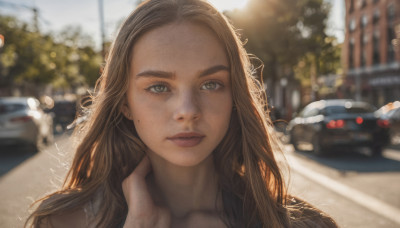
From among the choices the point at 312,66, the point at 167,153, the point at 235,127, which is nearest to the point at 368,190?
the point at 235,127

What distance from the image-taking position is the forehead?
5.04 feet

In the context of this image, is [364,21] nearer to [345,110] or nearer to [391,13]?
[391,13]

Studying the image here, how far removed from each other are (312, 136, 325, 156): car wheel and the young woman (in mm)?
9412

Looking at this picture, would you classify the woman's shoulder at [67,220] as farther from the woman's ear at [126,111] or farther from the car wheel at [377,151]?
the car wheel at [377,151]

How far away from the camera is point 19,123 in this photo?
1068 cm

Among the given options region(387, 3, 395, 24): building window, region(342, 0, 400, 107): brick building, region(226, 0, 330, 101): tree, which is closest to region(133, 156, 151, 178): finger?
region(226, 0, 330, 101): tree

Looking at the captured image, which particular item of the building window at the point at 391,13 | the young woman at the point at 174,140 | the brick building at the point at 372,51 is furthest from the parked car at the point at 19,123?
the building window at the point at 391,13

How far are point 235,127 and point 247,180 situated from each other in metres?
0.28

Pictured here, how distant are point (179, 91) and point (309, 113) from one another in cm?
1115

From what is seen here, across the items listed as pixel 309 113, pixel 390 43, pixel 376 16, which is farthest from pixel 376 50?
pixel 309 113

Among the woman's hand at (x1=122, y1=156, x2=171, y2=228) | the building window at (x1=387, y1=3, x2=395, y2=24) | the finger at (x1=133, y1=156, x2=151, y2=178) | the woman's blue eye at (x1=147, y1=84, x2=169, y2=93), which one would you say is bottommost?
the woman's hand at (x1=122, y1=156, x2=171, y2=228)

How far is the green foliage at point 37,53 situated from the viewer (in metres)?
30.2

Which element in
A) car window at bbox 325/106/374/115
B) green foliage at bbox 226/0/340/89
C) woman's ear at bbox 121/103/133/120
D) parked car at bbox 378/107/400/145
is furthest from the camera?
green foliage at bbox 226/0/340/89

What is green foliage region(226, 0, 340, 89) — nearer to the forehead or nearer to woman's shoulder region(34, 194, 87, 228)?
the forehead
